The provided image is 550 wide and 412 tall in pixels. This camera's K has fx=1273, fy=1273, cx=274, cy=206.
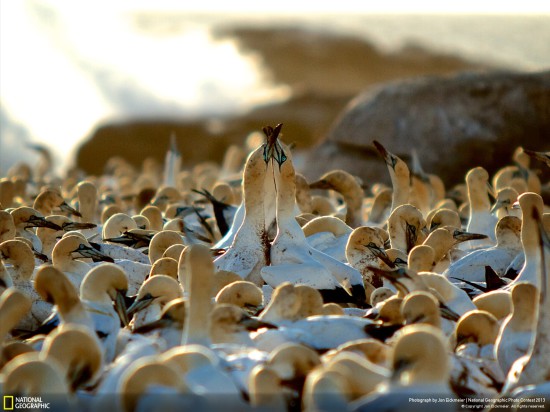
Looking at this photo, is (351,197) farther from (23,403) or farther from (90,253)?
(23,403)

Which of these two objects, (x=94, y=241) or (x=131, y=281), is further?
(x=94, y=241)

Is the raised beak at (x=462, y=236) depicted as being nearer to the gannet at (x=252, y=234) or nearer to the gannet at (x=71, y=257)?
the gannet at (x=252, y=234)

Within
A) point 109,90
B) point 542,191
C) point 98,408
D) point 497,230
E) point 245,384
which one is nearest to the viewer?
point 98,408

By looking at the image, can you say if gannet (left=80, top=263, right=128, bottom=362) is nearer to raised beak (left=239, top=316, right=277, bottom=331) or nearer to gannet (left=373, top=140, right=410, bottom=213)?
raised beak (left=239, top=316, right=277, bottom=331)

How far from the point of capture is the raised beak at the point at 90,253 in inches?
383

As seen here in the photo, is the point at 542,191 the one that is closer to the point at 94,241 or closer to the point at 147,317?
the point at 94,241

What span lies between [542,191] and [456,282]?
6.09 meters

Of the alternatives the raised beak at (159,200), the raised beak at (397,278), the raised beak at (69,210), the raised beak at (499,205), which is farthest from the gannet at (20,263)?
the raised beak at (499,205)

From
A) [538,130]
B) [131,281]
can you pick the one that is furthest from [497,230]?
[538,130]

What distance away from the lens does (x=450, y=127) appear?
1748 cm

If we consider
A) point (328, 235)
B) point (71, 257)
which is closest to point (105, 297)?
point (71, 257)

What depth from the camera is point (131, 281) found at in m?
9.48

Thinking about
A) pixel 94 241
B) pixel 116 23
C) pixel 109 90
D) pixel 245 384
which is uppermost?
pixel 116 23

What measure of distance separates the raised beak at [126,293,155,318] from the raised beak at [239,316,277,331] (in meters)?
1.04
